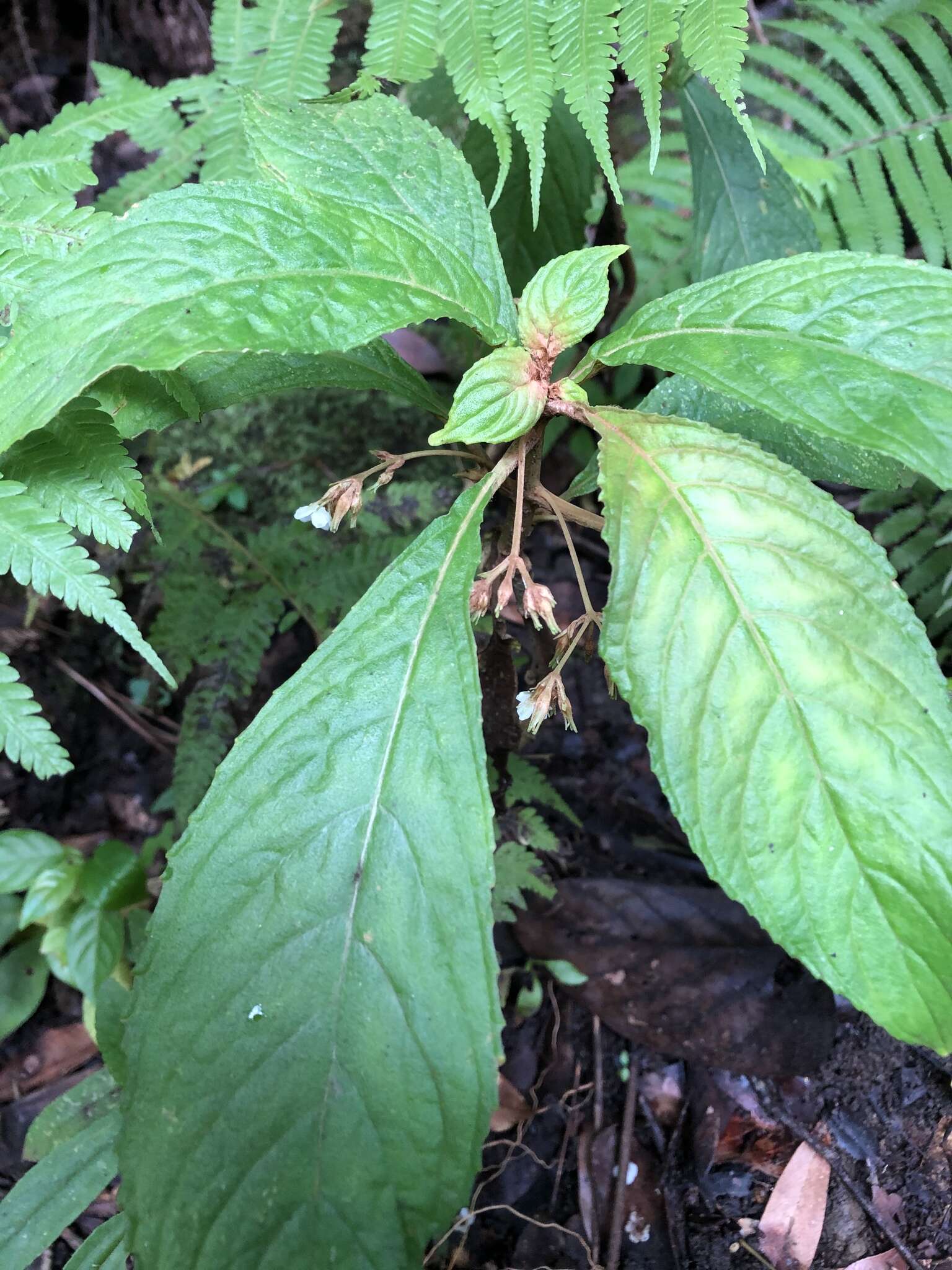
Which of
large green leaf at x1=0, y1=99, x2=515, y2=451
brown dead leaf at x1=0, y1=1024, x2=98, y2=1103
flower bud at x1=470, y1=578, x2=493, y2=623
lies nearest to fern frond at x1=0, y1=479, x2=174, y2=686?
large green leaf at x1=0, y1=99, x2=515, y2=451

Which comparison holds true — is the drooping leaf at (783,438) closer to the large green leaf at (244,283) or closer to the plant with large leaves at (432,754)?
the plant with large leaves at (432,754)

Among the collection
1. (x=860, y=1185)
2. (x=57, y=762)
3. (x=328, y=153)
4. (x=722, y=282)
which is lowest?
(x=860, y=1185)

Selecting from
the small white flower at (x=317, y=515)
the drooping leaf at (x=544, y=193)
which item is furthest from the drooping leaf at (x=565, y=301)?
the drooping leaf at (x=544, y=193)

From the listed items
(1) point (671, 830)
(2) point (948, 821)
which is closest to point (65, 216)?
(2) point (948, 821)

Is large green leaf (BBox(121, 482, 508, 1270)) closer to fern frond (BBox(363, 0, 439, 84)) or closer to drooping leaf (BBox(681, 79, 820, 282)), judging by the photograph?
fern frond (BBox(363, 0, 439, 84))

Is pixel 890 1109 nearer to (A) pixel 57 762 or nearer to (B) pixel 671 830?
(B) pixel 671 830

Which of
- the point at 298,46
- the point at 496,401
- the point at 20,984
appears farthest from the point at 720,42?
the point at 20,984

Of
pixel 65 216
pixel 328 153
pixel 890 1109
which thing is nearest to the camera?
pixel 328 153
